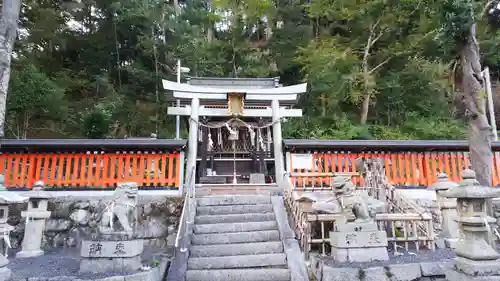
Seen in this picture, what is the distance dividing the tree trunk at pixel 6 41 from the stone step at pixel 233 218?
5.32m

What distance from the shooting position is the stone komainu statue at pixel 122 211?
15.2 feet

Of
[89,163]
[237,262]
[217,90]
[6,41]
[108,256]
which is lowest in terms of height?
[237,262]

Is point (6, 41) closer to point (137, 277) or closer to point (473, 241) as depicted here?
point (137, 277)

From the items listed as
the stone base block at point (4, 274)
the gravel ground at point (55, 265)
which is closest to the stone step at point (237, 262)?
the gravel ground at point (55, 265)

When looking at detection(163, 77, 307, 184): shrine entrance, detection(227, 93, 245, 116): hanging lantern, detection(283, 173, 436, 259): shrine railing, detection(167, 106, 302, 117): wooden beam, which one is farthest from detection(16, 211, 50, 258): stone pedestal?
detection(227, 93, 245, 116): hanging lantern

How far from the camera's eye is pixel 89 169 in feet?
24.9

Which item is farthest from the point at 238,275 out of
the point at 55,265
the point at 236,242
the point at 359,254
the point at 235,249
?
the point at 55,265

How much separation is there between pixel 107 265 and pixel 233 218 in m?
2.63

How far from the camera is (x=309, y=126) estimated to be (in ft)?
55.4

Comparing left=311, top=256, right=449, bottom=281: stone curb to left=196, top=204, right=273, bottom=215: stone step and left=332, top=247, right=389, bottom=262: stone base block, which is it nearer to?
left=332, top=247, right=389, bottom=262: stone base block

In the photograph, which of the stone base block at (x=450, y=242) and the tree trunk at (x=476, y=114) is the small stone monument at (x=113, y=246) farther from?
the tree trunk at (x=476, y=114)

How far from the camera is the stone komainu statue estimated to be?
183 inches

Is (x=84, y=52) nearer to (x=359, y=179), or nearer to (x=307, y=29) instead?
(x=307, y=29)

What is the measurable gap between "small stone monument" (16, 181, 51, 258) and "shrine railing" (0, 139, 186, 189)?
39.3 inches
